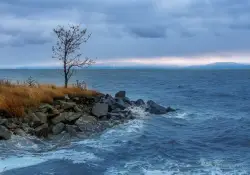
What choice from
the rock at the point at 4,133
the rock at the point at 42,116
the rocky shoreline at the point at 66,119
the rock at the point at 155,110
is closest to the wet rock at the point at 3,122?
the rocky shoreline at the point at 66,119

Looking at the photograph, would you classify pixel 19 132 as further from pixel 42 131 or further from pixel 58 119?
pixel 58 119

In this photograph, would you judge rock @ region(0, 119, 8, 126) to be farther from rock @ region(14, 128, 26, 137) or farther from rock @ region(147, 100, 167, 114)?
rock @ region(147, 100, 167, 114)

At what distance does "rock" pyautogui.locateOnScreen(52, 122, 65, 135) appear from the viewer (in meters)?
22.8

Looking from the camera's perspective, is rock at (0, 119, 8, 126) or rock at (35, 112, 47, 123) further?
rock at (35, 112, 47, 123)

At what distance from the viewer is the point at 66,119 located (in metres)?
24.5

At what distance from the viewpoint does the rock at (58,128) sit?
896 inches

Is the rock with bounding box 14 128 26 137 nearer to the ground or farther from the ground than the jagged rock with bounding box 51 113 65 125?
nearer to the ground

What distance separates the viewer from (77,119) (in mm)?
25141

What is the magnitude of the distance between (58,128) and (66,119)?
1528mm

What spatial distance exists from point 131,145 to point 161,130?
6.22 m

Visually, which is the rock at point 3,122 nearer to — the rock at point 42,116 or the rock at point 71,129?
the rock at point 42,116

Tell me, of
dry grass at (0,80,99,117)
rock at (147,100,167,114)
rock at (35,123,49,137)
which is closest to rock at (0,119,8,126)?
dry grass at (0,80,99,117)

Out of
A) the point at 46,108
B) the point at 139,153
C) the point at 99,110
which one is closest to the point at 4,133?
the point at 46,108

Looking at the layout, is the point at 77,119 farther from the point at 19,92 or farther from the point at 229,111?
the point at 229,111
